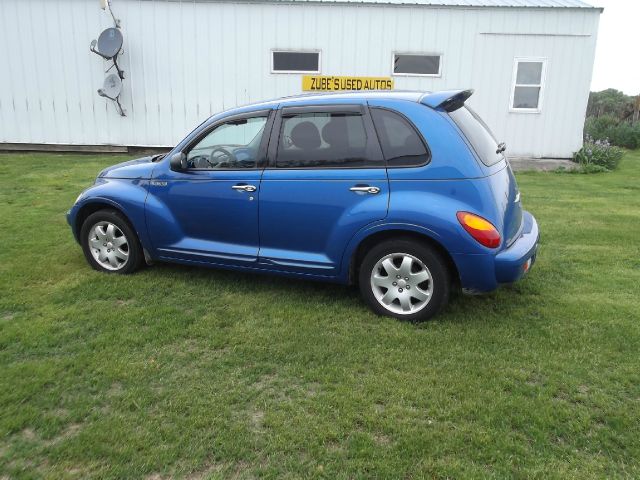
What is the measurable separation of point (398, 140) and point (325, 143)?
0.58 metres

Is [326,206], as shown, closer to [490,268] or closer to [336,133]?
[336,133]

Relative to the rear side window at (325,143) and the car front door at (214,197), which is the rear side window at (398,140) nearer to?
the rear side window at (325,143)

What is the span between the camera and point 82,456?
2588 millimetres

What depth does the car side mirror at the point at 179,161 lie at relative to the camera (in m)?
4.61

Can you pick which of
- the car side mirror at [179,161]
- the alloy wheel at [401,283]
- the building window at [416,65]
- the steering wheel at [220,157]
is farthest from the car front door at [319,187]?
the building window at [416,65]

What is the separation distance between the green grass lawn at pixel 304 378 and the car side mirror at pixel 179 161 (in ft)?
Answer: 3.44

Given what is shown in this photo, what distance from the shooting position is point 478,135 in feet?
13.4

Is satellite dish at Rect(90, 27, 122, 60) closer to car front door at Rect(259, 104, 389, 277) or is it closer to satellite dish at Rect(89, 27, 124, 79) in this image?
satellite dish at Rect(89, 27, 124, 79)

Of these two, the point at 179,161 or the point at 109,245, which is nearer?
the point at 179,161

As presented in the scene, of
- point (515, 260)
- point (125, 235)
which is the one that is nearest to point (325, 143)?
point (515, 260)

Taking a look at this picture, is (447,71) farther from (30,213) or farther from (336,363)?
(336,363)

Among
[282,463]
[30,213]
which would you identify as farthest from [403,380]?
[30,213]

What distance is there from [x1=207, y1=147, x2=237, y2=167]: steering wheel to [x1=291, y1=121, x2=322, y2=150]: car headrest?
0.60m

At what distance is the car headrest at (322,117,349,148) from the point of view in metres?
4.11
